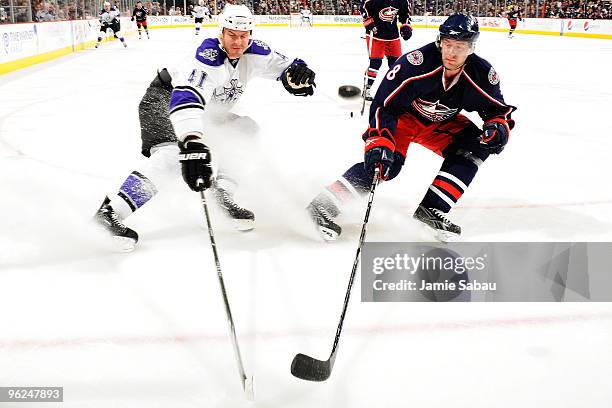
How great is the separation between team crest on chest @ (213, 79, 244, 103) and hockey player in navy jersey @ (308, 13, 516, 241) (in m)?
0.56

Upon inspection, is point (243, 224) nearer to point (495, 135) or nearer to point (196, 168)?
point (196, 168)

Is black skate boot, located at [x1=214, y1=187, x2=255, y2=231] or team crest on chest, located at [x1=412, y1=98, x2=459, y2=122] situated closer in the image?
team crest on chest, located at [x1=412, y1=98, x2=459, y2=122]

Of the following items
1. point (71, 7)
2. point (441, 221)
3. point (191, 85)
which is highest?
point (71, 7)

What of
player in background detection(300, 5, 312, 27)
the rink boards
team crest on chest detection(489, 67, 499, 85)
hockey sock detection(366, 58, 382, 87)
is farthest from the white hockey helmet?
player in background detection(300, 5, 312, 27)

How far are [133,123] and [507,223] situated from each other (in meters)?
3.37

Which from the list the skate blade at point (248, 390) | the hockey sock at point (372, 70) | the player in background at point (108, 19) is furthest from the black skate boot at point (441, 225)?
the player in background at point (108, 19)

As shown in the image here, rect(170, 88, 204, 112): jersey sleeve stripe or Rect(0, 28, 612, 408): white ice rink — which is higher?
Rect(170, 88, 204, 112): jersey sleeve stripe

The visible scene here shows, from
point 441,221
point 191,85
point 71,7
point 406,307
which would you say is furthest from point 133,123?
point 71,7

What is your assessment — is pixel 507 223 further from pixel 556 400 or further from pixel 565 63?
pixel 565 63

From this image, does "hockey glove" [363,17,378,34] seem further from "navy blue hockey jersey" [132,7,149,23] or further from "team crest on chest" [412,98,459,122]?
"navy blue hockey jersey" [132,7,149,23]

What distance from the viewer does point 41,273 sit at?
207 centimetres

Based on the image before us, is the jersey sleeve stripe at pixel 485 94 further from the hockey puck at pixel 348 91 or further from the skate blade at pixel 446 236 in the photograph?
the hockey puck at pixel 348 91

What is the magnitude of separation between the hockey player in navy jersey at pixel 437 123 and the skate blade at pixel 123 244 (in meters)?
0.72

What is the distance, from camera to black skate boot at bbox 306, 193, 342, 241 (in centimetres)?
236
